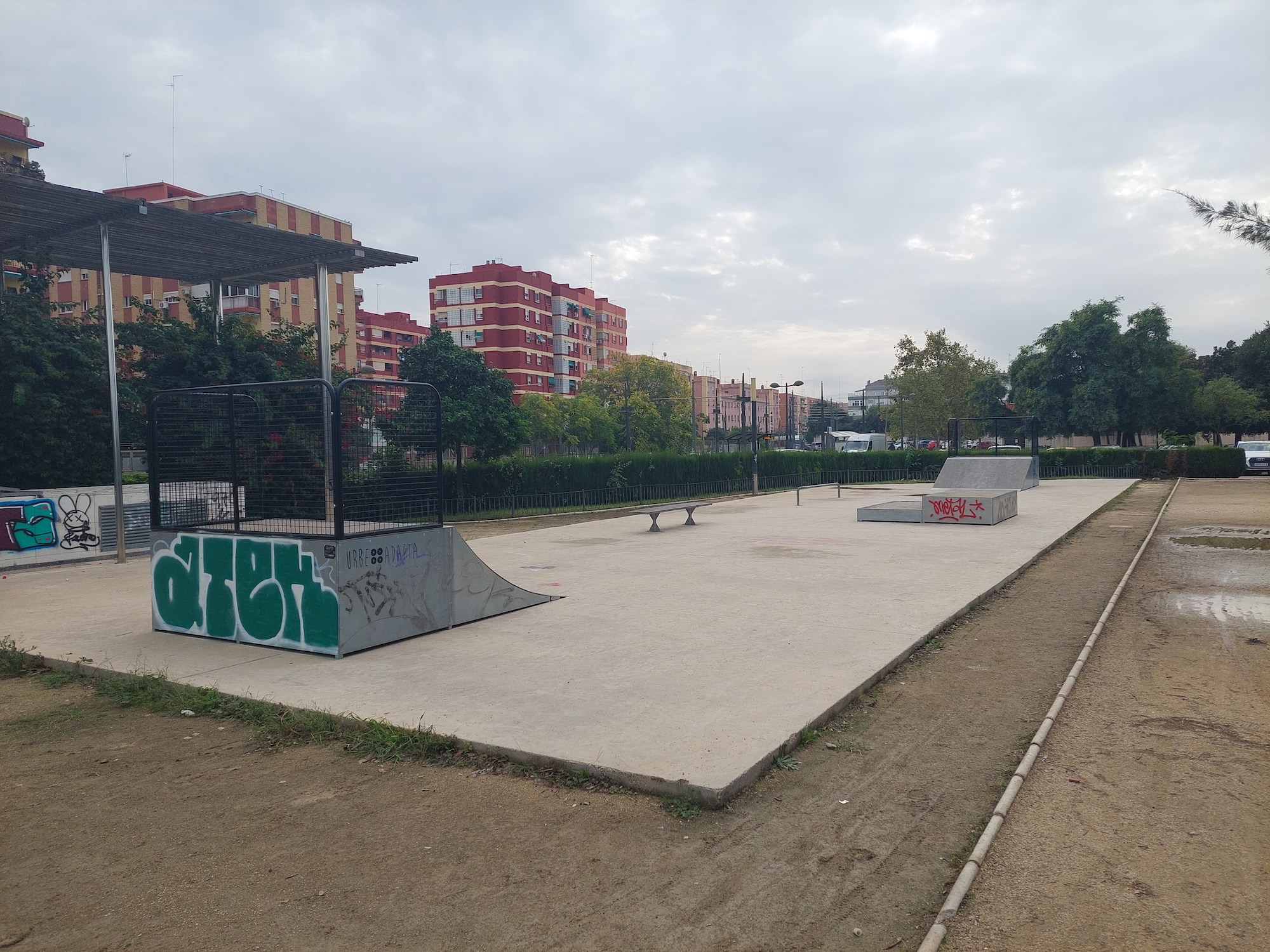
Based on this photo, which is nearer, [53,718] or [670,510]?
[53,718]

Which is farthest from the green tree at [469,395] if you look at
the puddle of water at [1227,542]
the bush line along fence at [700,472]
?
the puddle of water at [1227,542]

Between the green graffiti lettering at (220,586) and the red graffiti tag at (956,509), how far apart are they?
1536 cm

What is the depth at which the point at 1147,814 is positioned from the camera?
13.8 ft

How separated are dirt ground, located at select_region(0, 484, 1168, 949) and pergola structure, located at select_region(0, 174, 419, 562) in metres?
8.41

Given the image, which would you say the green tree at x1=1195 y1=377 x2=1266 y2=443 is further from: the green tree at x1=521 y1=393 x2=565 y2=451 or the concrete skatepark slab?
the concrete skatepark slab

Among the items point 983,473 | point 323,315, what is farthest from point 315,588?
point 983,473

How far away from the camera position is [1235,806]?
428 centimetres

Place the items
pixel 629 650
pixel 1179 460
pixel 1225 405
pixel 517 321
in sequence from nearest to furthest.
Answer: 1. pixel 629 650
2. pixel 1179 460
3. pixel 1225 405
4. pixel 517 321

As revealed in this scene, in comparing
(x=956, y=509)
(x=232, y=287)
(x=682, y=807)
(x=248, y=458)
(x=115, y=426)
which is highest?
(x=232, y=287)

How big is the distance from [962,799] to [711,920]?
185 centimetres

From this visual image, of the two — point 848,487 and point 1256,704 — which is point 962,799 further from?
point 848,487

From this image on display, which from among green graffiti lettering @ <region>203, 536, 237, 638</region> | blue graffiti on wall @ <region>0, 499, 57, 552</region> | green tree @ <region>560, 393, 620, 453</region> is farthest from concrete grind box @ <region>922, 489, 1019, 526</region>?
green tree @ <region>560, 393, 620, 453</region>

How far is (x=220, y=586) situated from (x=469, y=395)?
67.9 feet

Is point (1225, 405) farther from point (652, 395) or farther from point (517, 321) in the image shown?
point (517, 321)
